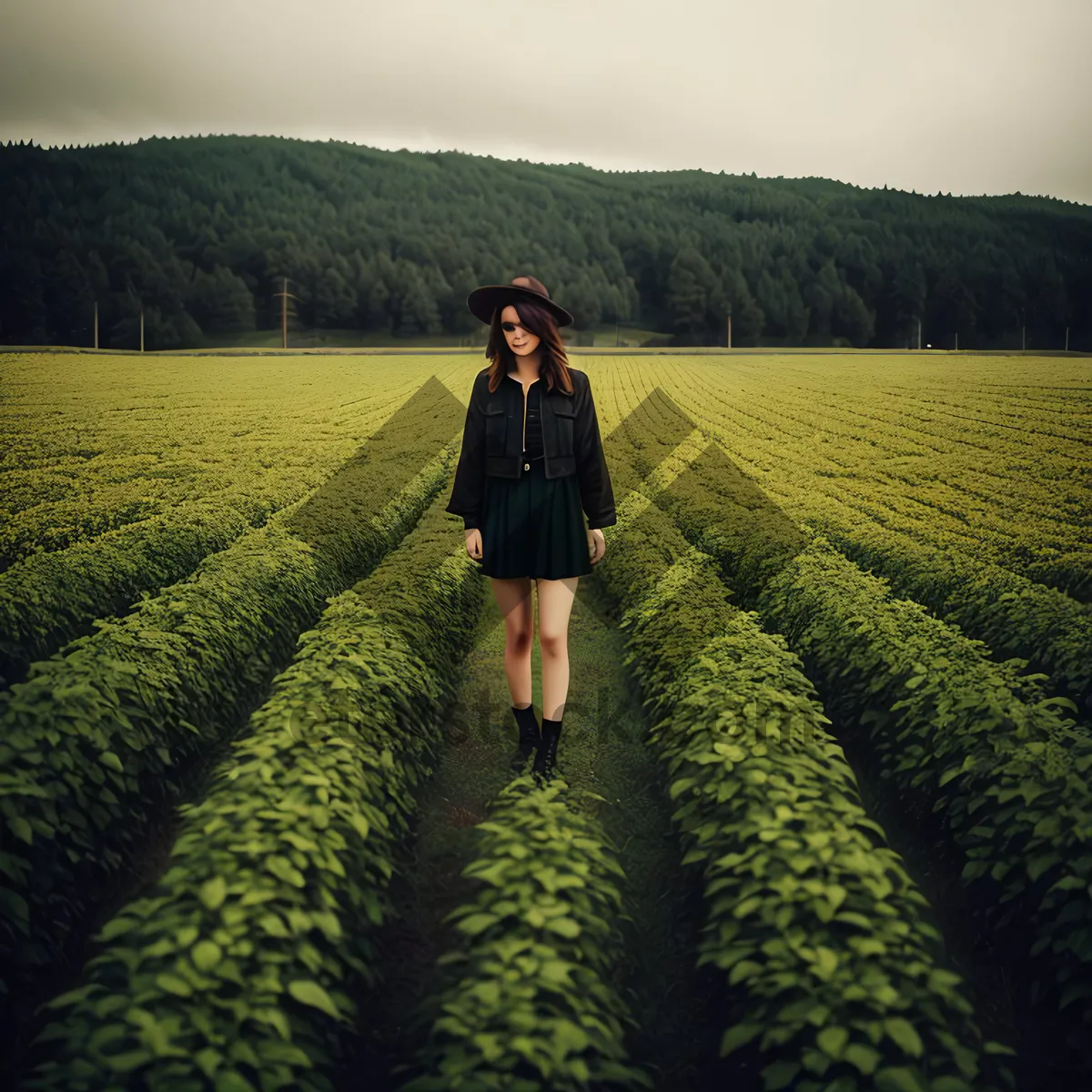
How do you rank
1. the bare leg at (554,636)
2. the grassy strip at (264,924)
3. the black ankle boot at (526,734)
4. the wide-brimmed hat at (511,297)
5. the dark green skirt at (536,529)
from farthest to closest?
the black ankle boot at (526,734)
the bare leg at (554,636)
the dark green skirt at (536,529)
the wide-brimmed hat at (511,297)
the grassy strip at (264,924)

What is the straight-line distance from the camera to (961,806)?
4406 millimetres

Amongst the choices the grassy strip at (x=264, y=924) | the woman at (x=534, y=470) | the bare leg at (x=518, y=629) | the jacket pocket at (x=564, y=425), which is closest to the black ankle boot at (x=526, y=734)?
the bare leg at (x=518, y=629)

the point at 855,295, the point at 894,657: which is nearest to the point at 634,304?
the point at 855,295

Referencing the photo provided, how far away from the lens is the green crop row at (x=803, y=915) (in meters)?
2.78

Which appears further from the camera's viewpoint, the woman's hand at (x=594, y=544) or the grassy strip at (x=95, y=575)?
the grassy strip at (x=95, y=575)

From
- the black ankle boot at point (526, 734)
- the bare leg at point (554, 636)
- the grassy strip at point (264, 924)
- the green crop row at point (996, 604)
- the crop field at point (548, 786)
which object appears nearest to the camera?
the grassy strip at point (264, 924)

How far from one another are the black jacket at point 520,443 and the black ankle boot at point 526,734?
50.6 inches

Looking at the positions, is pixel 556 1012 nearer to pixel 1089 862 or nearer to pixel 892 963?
pixel 892 963

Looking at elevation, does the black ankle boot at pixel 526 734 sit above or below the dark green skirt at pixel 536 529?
below

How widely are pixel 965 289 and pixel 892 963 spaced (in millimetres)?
10753

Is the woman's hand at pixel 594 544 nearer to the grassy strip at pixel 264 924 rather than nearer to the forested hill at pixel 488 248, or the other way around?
the grassy strip at pixel 264 924

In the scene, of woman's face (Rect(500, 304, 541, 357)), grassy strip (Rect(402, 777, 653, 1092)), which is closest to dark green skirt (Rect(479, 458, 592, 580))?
woman's face (Rect(500, 304, 541, 357))

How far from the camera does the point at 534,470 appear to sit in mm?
4977

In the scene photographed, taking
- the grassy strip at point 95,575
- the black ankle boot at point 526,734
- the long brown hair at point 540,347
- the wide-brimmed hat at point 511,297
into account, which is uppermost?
the wide-brimmed hat at point 511,297
